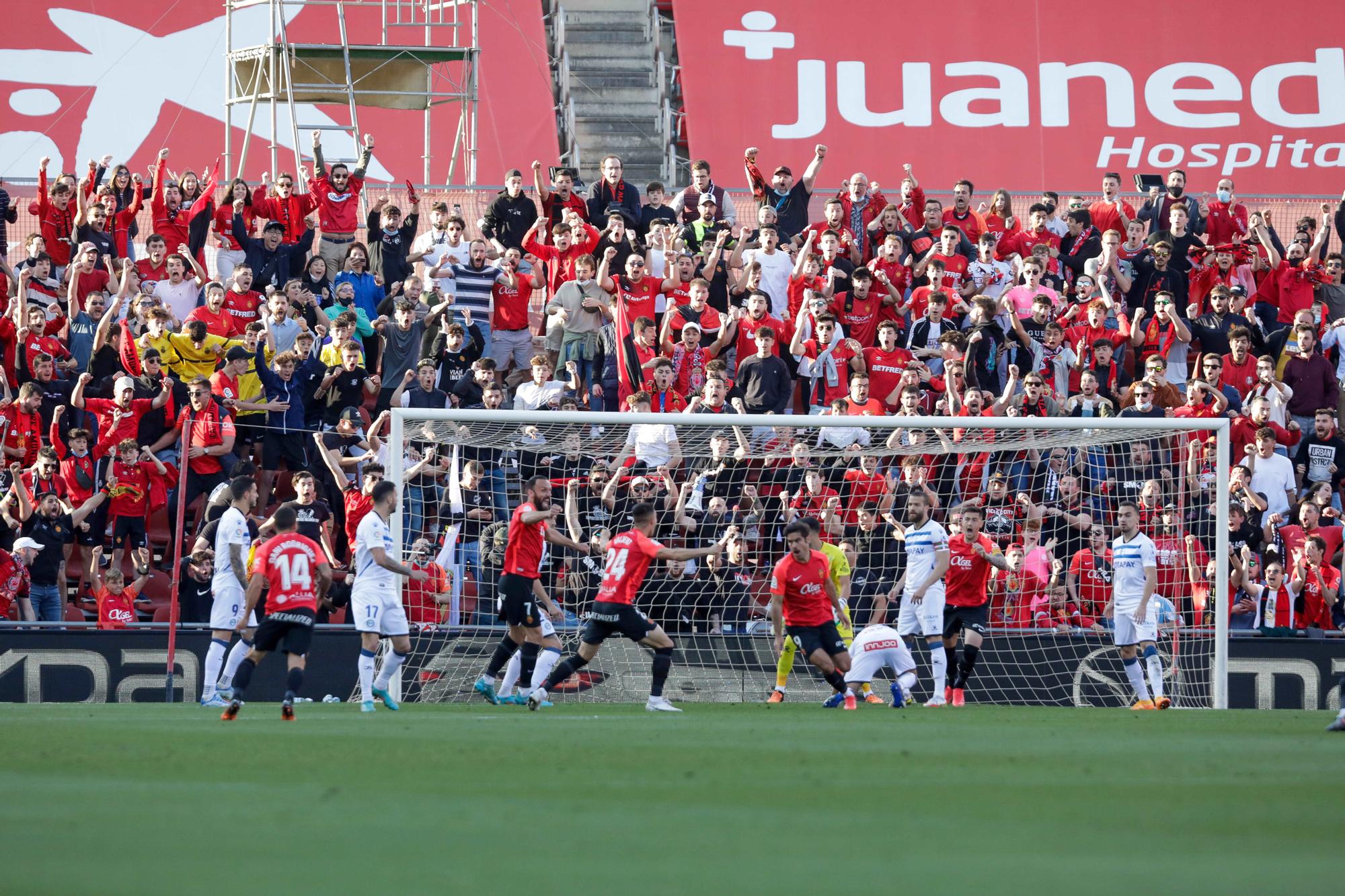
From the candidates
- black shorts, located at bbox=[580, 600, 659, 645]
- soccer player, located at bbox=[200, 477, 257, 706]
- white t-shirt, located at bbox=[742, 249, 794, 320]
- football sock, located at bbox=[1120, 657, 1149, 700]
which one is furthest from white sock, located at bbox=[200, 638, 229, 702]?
football sock, located at bbox=[1120, 657, 1149, 700]

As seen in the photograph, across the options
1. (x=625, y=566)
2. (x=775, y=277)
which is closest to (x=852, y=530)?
(x=775, y=277)

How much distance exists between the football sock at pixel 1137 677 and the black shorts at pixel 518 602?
5341mm

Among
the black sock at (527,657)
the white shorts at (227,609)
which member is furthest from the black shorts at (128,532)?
the black sock at (527,657)

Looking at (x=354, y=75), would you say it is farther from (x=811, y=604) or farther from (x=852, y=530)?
(x=811, y=604)

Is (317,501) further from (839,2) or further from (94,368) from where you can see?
(839,2)

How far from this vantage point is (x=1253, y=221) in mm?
19312

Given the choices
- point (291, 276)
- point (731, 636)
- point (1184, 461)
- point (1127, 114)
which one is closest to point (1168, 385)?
point (1184, 461)

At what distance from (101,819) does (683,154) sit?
19521 mm

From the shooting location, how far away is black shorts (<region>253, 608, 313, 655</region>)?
37.4 feet

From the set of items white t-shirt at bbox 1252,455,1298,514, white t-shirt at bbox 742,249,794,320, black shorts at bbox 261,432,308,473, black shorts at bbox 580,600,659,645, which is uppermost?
white t-shirt at bbox 742,249,794,320

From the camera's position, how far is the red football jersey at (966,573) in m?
14.7

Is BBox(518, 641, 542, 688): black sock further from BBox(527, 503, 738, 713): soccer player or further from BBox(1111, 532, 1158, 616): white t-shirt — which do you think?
BBox(1111, 532, 1158, 616): white t-shirt

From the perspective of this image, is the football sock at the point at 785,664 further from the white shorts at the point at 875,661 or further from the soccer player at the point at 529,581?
the soccer player at the point at 529,581

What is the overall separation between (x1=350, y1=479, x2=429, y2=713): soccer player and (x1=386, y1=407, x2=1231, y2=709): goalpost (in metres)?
2.05
